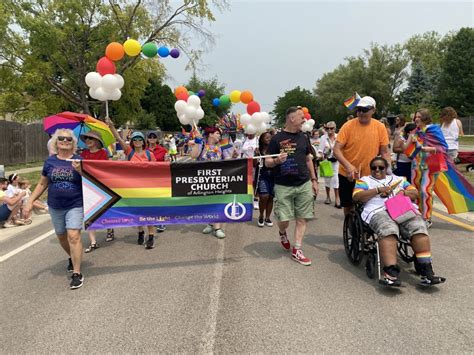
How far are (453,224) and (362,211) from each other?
305 centimetres

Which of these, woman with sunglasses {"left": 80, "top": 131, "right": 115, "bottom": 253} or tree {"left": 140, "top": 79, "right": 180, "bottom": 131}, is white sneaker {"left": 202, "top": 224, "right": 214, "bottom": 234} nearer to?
woman with sunglasses {"left": 80, "top": 131, "right": 115, "bottom": 253}

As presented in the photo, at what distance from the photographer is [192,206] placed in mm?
4992

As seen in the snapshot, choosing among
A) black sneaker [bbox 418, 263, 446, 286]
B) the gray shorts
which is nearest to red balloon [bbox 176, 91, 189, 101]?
the gray shorts

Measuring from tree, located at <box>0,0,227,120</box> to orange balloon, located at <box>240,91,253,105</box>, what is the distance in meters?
10.7

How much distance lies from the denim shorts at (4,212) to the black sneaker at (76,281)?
163 inches

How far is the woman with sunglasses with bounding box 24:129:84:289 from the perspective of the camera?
4438 millimetres

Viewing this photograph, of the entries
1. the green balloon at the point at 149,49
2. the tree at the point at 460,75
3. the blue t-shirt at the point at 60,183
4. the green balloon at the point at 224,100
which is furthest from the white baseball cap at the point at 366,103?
the tree at the point at 460,75

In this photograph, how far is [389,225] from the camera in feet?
13.4

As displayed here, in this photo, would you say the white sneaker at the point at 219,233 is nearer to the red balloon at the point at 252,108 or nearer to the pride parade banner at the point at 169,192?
the pride parade banner at the point at 169,192

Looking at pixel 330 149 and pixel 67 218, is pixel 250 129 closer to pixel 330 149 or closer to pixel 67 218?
pixel 330 149

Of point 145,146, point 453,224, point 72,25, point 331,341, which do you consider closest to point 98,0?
point 72,25

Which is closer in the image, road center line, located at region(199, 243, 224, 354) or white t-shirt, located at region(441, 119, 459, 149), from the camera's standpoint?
road center line, located at region(199, 243, 224, 354)

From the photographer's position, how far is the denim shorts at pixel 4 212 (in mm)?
7512

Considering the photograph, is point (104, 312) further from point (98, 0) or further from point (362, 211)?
point (98, 0)
